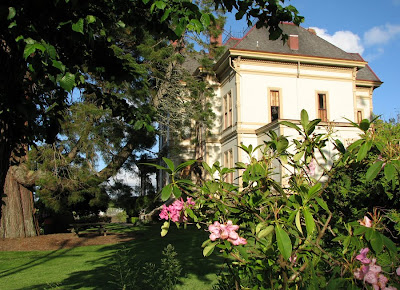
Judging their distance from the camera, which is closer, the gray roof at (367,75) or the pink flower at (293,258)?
the pink flower at (293,258)

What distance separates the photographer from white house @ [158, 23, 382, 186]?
Answer: 20234mm

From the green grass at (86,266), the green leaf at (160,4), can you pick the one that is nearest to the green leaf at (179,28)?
the green leaf at (160,4)

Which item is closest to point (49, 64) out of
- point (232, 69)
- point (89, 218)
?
point (232, 69)

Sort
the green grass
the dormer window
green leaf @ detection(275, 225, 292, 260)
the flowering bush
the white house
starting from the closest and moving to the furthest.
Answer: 1. green leaf @ detection(275, 225, 292, 260)
2. the flowering bush
3. the green grass
4. the white house
5. the dormer window

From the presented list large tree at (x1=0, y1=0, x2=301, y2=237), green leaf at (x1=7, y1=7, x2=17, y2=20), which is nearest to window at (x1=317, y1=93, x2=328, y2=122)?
large tree at (x1=0, y1=0, x2=301, y2=237)

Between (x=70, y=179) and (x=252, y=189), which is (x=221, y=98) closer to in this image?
(x=70, y=179)

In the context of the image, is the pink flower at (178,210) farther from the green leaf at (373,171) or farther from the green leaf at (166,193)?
the green leaf at (373,171)

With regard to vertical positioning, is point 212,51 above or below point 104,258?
above

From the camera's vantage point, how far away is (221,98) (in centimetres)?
2277

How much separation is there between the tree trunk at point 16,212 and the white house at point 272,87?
10.2 m

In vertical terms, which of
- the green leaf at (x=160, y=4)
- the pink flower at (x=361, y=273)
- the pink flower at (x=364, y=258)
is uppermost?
the green leaf at (x=160, y=4)

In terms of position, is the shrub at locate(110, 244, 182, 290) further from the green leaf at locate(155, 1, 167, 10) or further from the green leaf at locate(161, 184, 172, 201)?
the green leaf at locate(155, 1, 167, 10)

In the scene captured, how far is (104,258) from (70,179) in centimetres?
460

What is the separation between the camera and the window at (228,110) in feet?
69.7
